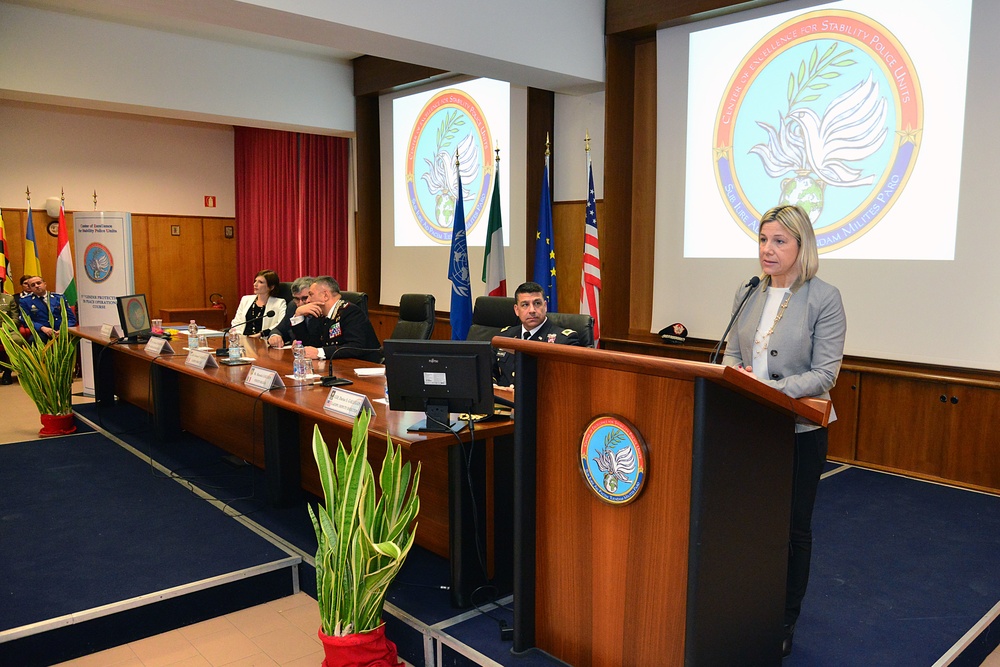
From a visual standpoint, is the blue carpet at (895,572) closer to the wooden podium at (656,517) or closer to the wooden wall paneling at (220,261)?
the wooden podium at (656,517)

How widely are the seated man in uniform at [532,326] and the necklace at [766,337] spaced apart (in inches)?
58.1

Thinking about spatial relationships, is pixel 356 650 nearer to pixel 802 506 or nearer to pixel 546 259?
pixel 802 506

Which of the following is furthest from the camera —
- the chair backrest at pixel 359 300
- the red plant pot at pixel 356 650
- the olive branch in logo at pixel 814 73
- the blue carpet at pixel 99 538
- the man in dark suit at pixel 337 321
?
the chair backrest at pixel 359 300

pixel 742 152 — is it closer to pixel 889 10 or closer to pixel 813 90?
pixel 813 90

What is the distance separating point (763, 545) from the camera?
1.88 m

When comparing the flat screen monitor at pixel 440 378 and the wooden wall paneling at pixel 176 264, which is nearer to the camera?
the flat screen monitor at pixel 440 378

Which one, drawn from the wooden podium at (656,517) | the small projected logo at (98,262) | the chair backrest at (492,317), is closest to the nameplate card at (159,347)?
the chair backrest at (492,317)

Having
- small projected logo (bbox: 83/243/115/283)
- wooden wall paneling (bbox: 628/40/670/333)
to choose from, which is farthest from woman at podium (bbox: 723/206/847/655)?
small projected logo (bbox: 83/243/115/283)

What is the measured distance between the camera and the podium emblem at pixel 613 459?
1.78 m

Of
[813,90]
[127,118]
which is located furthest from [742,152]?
[127,118]

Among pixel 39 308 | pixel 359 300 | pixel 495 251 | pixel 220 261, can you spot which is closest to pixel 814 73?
pixel 495 251

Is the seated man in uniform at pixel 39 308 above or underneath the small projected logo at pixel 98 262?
underneath

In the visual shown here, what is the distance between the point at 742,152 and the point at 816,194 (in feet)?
1.81

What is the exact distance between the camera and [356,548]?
2111 mm
